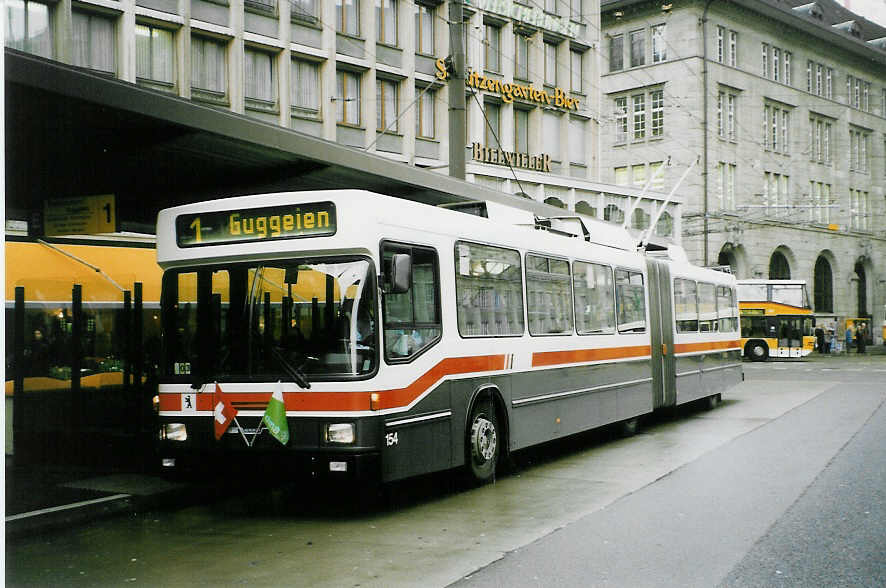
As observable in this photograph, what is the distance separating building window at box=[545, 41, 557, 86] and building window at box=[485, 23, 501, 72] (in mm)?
3113

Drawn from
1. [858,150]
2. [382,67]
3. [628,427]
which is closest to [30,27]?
[382,67]

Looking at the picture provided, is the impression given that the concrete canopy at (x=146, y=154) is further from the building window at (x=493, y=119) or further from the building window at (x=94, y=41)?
the building window at (x=493, y=119)

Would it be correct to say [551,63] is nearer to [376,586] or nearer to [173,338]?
[173,338]

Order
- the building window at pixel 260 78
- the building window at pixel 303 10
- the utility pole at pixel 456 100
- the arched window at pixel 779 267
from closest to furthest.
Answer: the utility pole at pixel 456 100 < the building window at pixel 260 78 < the building window at pixel 303 10 < the arched window at pixel 779 267

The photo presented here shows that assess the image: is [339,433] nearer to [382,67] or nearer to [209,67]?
[209,67]

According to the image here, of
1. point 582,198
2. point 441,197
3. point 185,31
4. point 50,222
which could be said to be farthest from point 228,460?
point 582,198

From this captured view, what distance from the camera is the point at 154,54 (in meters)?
28.3

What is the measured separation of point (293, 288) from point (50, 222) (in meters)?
4.69

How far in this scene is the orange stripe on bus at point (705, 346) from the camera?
17328mm

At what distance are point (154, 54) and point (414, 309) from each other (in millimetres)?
21670

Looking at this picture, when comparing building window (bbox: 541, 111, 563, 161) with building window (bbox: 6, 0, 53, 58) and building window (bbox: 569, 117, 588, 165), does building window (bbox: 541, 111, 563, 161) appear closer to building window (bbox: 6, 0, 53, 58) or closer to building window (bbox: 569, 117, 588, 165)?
building window (bbox: 569, 117, 588, 165)

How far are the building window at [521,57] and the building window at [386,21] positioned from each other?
6699 millimetres

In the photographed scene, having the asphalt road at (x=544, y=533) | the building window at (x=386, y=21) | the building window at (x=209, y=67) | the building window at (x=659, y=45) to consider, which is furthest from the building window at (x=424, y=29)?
the asphalt road at (x=544, y=533)

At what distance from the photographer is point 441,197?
574 inches
